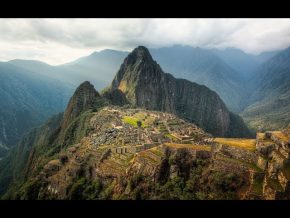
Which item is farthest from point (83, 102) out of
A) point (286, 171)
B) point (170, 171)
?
point (286, 171)

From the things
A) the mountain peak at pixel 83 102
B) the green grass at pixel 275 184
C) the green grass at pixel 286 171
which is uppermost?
the mountain peak at pixel 83 102

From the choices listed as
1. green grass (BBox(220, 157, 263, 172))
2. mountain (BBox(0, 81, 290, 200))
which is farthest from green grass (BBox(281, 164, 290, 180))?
green grass (BBox(220, 157, 263, 172))

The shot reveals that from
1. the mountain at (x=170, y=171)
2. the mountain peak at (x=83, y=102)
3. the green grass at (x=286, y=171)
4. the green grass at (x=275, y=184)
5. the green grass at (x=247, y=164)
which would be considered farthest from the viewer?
the mountain peak at (x=83, y=102)

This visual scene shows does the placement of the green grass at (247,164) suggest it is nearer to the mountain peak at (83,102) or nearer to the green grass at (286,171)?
the green grass at (286,171)

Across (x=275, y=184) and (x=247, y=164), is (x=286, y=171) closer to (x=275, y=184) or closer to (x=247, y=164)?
(x=275, y=184)

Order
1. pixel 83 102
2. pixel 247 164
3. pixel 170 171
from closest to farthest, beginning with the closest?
pixel 247 164
pixel 170 171
pixel 83 102

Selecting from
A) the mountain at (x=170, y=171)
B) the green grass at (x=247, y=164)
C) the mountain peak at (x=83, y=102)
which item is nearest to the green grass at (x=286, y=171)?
the mountain at (x=170, y=171)

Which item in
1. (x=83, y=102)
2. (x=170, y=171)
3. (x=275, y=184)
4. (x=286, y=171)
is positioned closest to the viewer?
(x=275, y=184)

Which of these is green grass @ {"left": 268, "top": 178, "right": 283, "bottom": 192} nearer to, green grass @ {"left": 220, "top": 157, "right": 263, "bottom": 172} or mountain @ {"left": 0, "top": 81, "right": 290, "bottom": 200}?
mountain @ {"left": 0, "top": 81, "right": 290, "bottom": 200}

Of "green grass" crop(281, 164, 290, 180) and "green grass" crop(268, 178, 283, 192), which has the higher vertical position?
"green grass" crop(281, 164, 290, 180)

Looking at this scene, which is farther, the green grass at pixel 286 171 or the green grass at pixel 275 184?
the green grass at pixel 286 171

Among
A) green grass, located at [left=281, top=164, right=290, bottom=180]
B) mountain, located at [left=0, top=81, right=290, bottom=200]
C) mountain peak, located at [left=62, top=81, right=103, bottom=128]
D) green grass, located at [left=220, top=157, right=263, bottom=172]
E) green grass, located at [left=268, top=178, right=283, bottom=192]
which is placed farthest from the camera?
mountain peak, located at [left=62, top=81, right=103, bottom=128]
